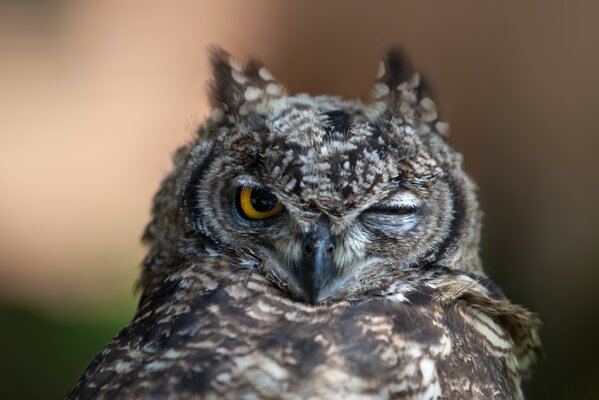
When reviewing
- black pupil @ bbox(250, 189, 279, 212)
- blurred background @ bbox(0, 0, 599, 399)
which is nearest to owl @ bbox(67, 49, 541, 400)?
black pupil @ bbox(250, 189, 279, 212)

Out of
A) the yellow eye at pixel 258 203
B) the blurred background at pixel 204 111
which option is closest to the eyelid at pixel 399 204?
the yellow eye at pixel 258 203

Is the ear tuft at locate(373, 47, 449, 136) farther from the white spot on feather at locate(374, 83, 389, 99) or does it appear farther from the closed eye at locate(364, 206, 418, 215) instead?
the closed eye at locate(364, 206, 418, 215)

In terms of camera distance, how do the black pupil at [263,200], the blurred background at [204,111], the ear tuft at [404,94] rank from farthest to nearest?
the blurred background at [204,111]
the ear tuft at [404,94]
the black pupil at [263,200]

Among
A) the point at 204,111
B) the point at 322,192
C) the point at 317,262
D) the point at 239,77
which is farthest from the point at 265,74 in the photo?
the point at 204,111

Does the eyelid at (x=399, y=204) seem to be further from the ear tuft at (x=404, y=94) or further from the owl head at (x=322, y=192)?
the ear tuft at (x=404, y=94)

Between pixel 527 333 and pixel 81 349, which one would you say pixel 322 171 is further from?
pixel 81 349

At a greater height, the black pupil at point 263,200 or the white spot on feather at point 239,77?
the white spot on feather at point 239,77

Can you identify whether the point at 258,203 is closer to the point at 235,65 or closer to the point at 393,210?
the point at 393,210
